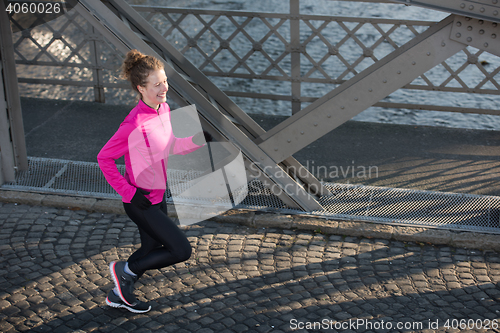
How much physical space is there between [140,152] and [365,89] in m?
2.24

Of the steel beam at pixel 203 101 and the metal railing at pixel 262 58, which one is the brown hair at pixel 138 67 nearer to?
the steel beam at pixel 203 101

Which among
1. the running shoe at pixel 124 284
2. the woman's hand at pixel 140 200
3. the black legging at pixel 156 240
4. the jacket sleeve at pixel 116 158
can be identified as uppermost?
the jacket sleeve at pixel 116 158

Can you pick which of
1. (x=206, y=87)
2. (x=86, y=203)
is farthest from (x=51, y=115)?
(x=206, y=87)

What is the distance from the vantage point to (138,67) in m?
3.94

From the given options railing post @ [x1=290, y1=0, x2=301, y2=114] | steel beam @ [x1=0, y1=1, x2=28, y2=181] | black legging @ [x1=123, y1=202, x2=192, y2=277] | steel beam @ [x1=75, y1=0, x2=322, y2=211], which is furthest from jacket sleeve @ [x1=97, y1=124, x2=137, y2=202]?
railing post @ [x1=290, y1=0, x2=301, y2=114]

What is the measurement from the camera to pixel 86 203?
5883 mm

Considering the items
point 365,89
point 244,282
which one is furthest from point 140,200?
point 365,89

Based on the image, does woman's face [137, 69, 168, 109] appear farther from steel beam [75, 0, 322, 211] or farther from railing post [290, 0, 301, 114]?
railing post [290, 0, 301, 114]

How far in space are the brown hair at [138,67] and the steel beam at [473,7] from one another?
95.4 inches

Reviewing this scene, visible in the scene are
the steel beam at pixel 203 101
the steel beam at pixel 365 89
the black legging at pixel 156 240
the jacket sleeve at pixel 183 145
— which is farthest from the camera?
the steel beam at pixel 203 101

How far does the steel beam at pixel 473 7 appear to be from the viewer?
15.1ft

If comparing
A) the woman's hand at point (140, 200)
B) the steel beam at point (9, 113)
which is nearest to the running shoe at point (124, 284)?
the woman's hand at point (140, 200)

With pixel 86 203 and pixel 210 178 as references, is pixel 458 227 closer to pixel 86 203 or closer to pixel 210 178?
pixel 210 178

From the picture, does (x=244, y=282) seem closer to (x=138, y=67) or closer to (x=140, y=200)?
(x=140, y=200)
